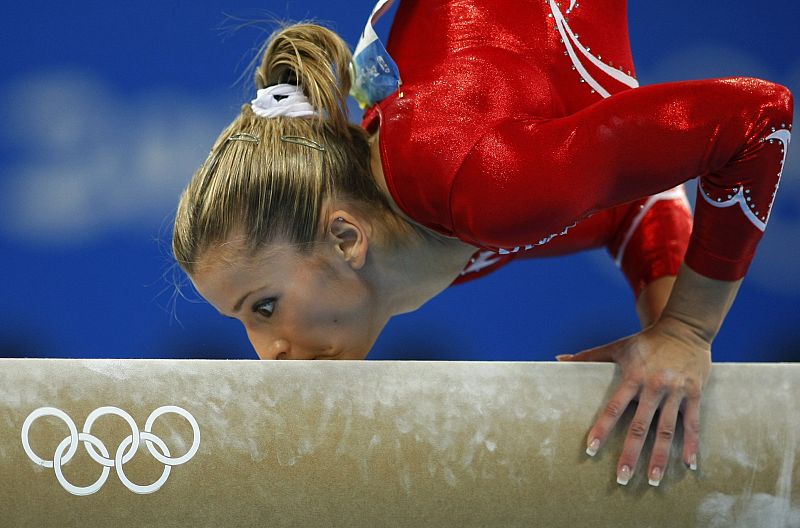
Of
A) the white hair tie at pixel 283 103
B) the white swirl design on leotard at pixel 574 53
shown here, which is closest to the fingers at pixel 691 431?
the white swirl design on leotard at pixel 574 53

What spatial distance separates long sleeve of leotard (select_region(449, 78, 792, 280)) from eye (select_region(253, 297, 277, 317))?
0.36 meters

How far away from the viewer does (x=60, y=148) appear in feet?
8.05

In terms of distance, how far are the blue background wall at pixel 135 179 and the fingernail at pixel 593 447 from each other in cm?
152

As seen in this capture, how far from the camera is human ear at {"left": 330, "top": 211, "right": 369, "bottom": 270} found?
129 centimetres

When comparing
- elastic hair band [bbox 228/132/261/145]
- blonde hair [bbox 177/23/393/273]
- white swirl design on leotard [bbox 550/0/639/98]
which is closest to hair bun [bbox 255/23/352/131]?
blonde hair [bbox 177/23/393/273]

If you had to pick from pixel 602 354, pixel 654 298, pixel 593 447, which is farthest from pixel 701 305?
pixel 654 298

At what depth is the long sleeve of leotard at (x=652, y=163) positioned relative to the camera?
105cm

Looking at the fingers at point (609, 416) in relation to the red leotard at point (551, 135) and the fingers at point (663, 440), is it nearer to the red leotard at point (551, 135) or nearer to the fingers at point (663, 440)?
the fingers at point (663, 440)

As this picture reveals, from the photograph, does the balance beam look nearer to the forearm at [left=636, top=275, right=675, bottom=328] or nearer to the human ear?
the human ear

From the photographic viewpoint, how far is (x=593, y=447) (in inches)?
40.8

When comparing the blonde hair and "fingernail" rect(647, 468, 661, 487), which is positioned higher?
the blonde hair

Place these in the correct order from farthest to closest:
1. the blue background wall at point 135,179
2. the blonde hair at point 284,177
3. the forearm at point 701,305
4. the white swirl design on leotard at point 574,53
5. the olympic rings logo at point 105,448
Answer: the blue background wall at point 135,179 → the white swirl design on leotard at point 574,53 → the blonde hair at point 284,177 → the forearm at point 701,305 → the olympic rings logo at point 105,448

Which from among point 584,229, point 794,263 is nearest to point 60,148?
point 584,229

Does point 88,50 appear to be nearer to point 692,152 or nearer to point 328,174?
point 328,174
